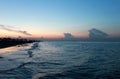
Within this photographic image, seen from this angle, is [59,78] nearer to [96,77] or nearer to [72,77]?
[72,77]

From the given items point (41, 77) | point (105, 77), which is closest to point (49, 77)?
point (41, 77)

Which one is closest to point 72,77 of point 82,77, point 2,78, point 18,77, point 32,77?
point 82,77

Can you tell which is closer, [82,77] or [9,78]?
[9,78]

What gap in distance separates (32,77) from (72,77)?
3.90 meters

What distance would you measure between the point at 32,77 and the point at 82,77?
4.91 metres

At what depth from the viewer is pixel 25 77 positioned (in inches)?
717

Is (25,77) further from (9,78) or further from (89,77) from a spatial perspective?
(89,77)

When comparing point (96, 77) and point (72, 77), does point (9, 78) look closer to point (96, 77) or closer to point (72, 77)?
point (72, 77)

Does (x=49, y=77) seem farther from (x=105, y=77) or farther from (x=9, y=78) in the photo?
(x=105, y=77)

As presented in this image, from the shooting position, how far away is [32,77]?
18328 millimetres

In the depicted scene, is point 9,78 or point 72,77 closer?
point 9,78

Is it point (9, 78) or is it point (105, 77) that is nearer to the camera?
point (9, 78)

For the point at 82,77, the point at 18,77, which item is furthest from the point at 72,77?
the point at 18,77

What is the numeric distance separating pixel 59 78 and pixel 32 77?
2600mm
